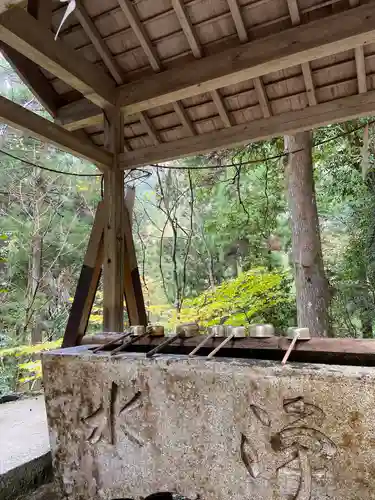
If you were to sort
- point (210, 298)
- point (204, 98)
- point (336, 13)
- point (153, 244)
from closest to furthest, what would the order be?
→ point (336, 13) < point (204, 98) < point (210, 298) < point (153, 244)

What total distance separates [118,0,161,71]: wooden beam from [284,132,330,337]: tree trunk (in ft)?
8.70

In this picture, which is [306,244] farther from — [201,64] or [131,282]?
[201,64]

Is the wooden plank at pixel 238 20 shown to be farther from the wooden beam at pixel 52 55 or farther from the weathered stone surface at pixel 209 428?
the weathered stone surface at pixel 209 428

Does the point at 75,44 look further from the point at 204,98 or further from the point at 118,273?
the point at 118,273

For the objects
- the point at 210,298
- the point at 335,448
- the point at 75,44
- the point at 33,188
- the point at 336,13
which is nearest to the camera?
the point at 335,448

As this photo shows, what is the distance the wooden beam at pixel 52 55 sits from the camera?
2193mm

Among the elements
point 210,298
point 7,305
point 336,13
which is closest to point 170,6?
point 336,13

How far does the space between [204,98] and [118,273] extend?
73.4 inches

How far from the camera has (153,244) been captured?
10.7m

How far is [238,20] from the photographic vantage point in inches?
105

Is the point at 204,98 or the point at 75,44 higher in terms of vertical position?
the point at 75,44

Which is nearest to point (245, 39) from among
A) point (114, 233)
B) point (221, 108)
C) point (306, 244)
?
point (221, 108)

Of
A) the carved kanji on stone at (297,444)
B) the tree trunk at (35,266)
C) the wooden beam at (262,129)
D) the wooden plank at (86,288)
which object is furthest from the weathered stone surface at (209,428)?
the tree trunk at (35,266)

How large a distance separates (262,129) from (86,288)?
2.14 meters
